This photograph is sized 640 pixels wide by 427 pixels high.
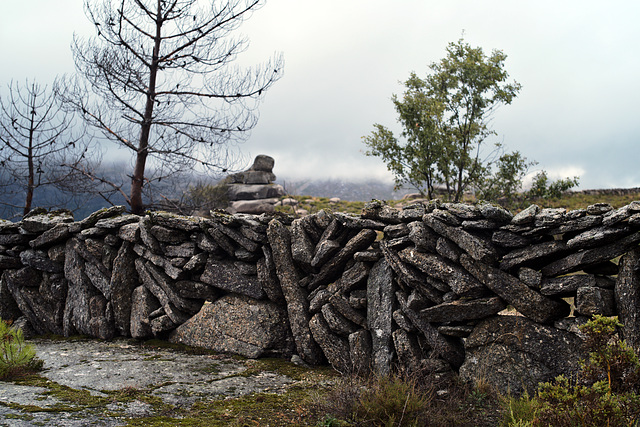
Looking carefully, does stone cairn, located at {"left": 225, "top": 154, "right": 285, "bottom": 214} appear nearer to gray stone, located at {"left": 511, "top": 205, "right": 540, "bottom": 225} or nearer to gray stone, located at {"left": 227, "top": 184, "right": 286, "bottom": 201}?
gray stone, located at {"left": 227, "top": 184, "right": 286, "bottom": 201}

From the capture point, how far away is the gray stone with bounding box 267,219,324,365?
8.44 metres

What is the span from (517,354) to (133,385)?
18.0 feet

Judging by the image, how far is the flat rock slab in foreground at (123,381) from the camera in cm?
543

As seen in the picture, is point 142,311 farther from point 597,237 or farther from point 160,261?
point 597,237

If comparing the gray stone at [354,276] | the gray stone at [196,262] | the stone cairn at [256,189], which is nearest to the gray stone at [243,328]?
the gray stone at [196,262]

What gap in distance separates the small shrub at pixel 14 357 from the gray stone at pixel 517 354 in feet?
22.1

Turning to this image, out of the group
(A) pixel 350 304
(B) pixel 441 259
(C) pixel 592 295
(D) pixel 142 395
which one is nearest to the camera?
(C) pixel 592 295

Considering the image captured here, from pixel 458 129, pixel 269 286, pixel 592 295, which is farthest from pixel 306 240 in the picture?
pixel 458 129

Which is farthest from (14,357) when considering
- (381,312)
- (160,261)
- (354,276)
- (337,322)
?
(381,312)

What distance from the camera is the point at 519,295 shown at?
631cm

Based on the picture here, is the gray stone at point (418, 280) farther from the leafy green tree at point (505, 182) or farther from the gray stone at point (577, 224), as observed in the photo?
the leafy green tree at point (505, 182)

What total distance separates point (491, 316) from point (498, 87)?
64.2 feet

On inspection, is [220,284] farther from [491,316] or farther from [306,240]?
[491,316]

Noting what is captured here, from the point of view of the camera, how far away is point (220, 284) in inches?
365
